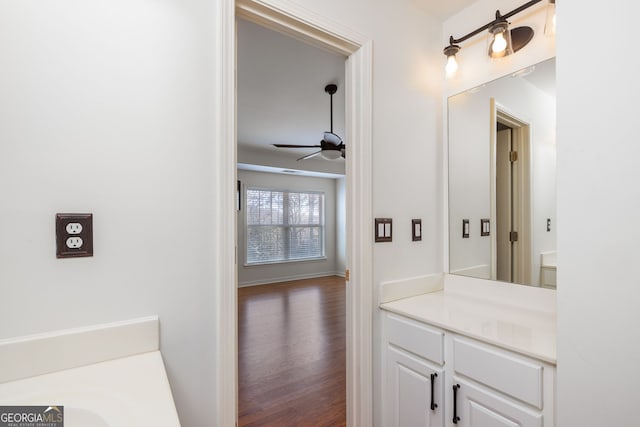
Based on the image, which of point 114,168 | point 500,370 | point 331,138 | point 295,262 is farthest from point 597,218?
point 295,262

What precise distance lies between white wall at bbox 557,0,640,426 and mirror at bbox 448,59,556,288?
0.55 m

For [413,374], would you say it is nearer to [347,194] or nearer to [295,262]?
[347,194]

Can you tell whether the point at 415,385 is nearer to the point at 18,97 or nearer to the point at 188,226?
the point at 188,226

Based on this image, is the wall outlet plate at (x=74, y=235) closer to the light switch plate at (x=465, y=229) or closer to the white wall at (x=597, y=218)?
the white wall at (x=597, y=218)

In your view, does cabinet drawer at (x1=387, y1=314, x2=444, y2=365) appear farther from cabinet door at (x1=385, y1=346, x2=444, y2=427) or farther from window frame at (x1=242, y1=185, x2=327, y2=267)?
window frame at (x1=242, y1=185, x2=327, y2=267)

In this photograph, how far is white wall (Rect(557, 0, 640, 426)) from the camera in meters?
0.86

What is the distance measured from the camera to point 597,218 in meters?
0.92

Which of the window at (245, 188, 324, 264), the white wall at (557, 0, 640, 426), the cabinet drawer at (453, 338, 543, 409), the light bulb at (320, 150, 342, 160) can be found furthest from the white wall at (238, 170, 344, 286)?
the white wall at (557, 0, 640, 426)

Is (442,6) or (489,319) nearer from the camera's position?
(489,319)

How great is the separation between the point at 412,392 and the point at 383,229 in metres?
0.82

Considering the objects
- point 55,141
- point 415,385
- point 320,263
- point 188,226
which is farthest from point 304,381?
point 320,263

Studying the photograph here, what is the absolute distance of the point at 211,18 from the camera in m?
1.13

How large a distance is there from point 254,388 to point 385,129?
211cm

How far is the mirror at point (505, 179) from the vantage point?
1.49m
